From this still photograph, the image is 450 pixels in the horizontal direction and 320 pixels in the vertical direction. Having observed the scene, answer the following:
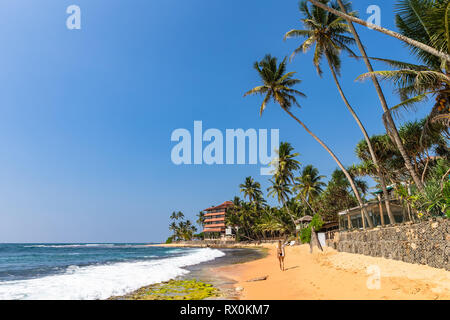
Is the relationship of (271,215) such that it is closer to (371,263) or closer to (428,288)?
(371,263)

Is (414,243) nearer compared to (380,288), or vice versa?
(380,288)

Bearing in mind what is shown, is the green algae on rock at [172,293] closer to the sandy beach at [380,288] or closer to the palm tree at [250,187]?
the sandy beach at [380,288]

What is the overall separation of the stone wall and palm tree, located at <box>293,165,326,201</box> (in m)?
28.0

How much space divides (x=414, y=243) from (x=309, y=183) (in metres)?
34.0

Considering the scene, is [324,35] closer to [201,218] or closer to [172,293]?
[172,293]

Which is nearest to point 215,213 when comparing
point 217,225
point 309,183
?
point 217,225

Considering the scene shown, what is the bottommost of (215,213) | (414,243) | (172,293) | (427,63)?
(215,213)

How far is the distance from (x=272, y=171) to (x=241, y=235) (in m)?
40.1

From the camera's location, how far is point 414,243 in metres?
9.58

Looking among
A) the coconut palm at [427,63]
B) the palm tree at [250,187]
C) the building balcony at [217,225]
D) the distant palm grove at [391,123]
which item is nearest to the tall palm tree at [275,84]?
the distant palm grove at [391,123]

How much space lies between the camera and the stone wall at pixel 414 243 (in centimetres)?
799
